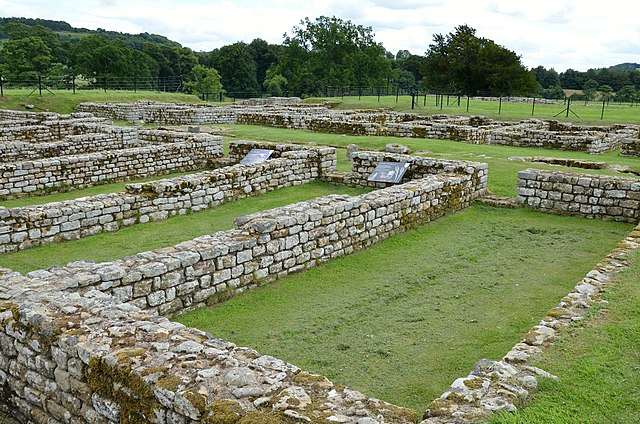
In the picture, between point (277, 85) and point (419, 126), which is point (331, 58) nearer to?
point (277, 85)

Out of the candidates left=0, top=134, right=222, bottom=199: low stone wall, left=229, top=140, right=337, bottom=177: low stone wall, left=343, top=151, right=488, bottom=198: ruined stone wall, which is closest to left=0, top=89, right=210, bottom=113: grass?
left=0, top=134, right=222, bottom=199: low stone wall

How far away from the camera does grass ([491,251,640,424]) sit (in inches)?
170

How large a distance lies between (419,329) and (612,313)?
6.94ft

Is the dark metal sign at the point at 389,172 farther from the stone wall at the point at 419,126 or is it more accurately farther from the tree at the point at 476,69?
the tree at the point at 476,69

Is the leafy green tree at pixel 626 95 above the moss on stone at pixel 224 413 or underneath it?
above

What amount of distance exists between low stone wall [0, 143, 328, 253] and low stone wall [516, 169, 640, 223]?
19.6ft

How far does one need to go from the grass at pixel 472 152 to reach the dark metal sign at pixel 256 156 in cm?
245

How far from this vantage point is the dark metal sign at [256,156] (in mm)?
16469

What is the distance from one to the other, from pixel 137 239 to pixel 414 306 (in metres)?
5.58

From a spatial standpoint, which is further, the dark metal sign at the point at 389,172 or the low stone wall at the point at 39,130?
the low stone wall at the point at 39,130

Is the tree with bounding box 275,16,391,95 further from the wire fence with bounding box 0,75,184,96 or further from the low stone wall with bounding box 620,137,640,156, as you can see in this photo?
the low stone wall with bounding box 620,137,640,156

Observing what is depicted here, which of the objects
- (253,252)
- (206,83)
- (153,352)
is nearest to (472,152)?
(253,252)

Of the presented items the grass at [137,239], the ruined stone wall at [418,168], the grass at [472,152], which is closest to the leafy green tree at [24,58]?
the grass at [472,152]

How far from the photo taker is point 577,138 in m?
22.0
